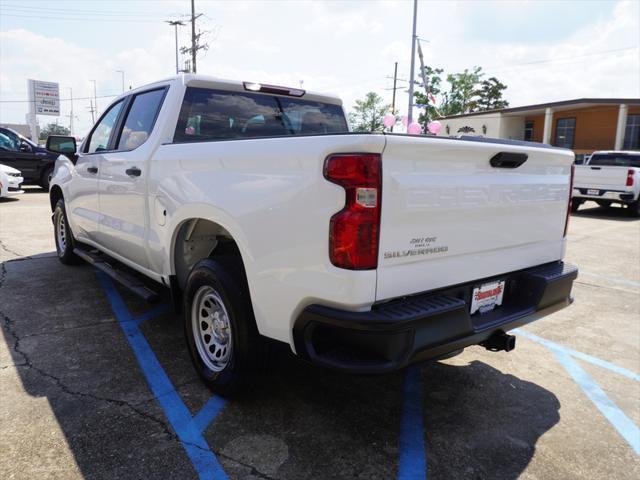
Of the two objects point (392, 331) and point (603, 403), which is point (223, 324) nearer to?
point (392, 331)

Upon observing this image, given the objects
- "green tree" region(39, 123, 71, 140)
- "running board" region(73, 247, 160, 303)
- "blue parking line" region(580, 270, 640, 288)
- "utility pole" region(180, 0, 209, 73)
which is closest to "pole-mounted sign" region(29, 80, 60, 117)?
"utility pole" region(180, 0, 209, 73)

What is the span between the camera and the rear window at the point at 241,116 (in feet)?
12.1

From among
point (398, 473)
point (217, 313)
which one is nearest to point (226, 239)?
point (217, 313)

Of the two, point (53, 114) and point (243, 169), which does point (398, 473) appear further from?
point (53, 114)

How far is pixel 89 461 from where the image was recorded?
2.40 metres

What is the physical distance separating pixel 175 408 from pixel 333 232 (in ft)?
5.18

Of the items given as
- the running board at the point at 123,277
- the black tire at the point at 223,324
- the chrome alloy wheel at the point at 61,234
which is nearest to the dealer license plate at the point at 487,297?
the black tire at the point at 223,324

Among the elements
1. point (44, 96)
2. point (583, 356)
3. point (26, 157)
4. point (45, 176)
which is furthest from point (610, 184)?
point (44, 96)

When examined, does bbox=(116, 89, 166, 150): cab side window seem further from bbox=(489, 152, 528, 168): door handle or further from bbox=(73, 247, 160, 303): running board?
bbox=(489, 152, 528, 168): door handle

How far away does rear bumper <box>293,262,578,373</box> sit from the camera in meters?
2.11

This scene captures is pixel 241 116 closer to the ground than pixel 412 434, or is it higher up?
higher up

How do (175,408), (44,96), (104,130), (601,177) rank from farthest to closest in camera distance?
(44,96) < (601,177) < (104,130) < (175,408)

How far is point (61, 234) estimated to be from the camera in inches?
246

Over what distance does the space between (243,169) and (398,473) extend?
67.4 inches
